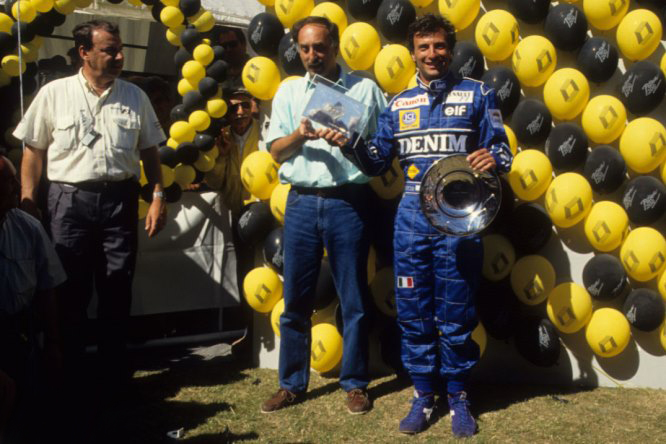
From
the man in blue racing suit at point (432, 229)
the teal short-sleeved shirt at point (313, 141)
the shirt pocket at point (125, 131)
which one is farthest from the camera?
the shirt pocket at point (125, 131)

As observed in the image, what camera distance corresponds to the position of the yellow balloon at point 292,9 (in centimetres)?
414

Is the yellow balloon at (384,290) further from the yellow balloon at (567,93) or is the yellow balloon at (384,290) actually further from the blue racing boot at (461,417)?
the yellow balloon at (567,93)

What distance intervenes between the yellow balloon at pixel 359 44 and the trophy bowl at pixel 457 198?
3.66ft

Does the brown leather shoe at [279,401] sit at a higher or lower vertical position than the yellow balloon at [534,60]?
lower

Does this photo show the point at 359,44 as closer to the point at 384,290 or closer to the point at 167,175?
the point at 384,290

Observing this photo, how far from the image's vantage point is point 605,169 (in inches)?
153

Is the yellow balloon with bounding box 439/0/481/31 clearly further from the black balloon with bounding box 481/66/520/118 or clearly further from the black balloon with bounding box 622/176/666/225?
the black balloon with bounding box 622/176/666/225

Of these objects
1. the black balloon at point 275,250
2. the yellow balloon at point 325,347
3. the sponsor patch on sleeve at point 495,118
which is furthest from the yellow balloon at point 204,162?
the sponsor patch on sleeve at point 495,118

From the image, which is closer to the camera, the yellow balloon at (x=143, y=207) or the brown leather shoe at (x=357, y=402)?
the brown leather shoe at (x=357, y=402)

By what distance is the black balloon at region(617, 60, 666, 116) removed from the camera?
3844 mm

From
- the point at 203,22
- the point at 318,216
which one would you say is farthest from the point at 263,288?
the point at 203,22

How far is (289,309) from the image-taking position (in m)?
3.83

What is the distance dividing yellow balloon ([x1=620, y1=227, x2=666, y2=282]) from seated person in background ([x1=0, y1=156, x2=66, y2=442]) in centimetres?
314

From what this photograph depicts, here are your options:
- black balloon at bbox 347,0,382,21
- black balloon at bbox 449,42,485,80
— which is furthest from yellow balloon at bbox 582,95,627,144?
black balloon at bbox 347,0,382,21
